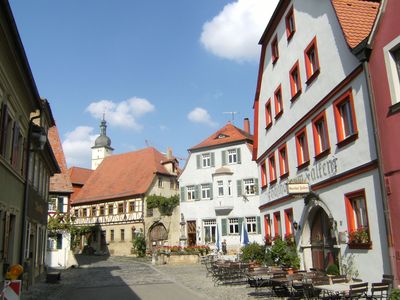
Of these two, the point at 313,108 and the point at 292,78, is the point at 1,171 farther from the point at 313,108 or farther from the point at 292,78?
the point at 292,78

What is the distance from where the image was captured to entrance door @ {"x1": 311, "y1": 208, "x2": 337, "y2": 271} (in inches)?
587

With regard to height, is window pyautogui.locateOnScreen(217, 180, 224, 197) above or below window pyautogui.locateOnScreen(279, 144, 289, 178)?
above

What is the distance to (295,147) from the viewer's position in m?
17.2

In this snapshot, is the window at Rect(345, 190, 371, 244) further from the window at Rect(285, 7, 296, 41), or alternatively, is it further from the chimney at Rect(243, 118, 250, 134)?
the chimney at Rect(243, 118, 250, 134)

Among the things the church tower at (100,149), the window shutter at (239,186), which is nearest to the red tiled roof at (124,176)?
the window shutter at (239,186)

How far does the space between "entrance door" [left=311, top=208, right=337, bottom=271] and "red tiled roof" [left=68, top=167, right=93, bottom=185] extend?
45.2 m

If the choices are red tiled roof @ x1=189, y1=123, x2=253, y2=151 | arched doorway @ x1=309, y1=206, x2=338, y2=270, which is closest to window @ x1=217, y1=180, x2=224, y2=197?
red tiled roof @ x1=189, y1=123, x2=253, y2=151

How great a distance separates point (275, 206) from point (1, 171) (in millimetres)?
12569

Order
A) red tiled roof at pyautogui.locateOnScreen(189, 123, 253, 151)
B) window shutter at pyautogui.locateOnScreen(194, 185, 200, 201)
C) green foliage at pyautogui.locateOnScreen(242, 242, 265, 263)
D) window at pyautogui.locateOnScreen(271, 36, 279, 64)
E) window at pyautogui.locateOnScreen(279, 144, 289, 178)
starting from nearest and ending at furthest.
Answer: window at pyautogui.locateOnScreen(279, 144, 289, 178)
window at pyautogui.locateOnScreen(271, 36, 279, 64)
green foliage at pyautogui.locateOnScreen(242, 242, 265, 263)
red tiled roof at pyautogui.locateOnScreen(189, 123, 253, 151)
window shutter at pyautogui.locateOnScreen(194, 185, 200, 201)

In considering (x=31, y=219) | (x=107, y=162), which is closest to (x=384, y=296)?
(x=31, y=219)

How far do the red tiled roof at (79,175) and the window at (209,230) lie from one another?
2349 cm

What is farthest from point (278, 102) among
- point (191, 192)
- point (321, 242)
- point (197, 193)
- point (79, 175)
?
point (79, 175)

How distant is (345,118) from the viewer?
1326cm

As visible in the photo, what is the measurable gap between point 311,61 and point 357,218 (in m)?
6.15
